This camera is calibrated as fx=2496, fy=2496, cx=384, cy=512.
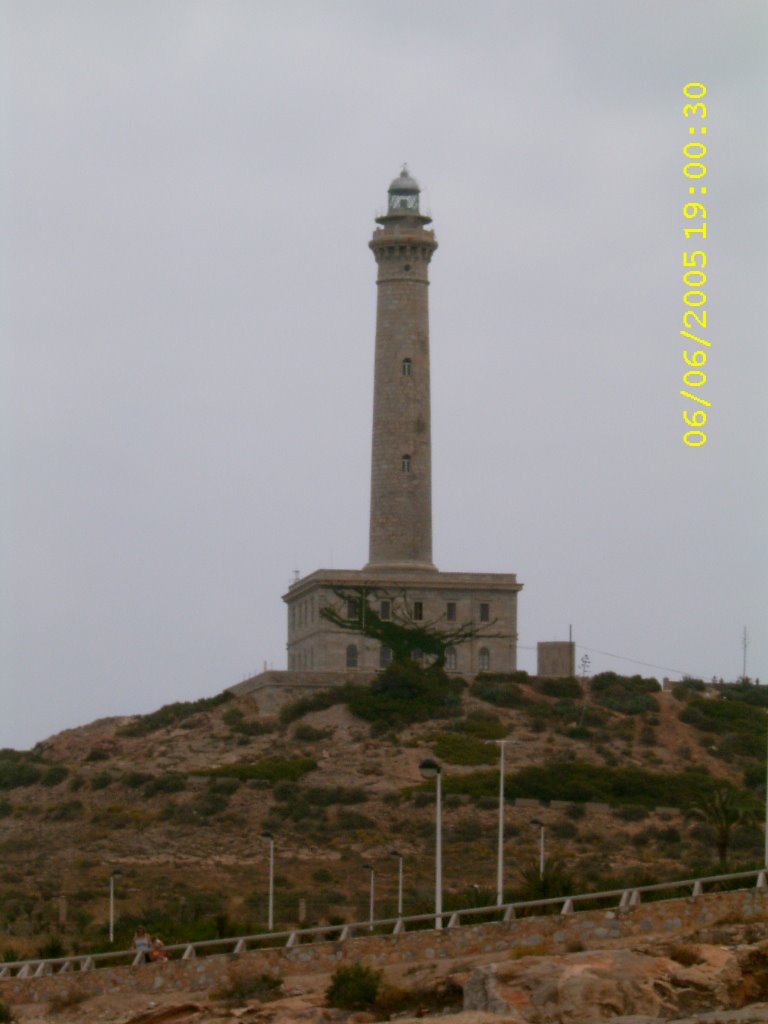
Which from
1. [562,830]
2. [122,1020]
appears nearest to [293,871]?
[562,830]

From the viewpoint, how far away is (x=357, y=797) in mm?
72375

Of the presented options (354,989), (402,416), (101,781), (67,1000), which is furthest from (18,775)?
(354,989)

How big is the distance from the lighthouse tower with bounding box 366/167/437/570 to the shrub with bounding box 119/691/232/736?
25.4 ft

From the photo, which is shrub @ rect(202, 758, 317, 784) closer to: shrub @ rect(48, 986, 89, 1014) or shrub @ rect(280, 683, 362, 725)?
shrub @ rect(280, 683, 362, 725)

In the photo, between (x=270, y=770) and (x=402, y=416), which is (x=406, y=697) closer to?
(x=270, y=770)

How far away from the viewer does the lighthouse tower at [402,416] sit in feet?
272

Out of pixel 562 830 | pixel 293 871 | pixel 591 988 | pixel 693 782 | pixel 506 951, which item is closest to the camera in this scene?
pixel 591 988

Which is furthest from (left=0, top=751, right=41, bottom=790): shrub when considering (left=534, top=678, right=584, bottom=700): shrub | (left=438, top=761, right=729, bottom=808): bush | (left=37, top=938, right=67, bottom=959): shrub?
(left=37, top=938, right=67, bottom=959): shrub

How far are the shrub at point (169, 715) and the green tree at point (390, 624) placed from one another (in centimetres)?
573

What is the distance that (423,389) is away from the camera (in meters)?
83.4

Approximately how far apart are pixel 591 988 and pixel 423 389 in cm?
5738

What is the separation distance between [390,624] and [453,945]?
5172 centimetres

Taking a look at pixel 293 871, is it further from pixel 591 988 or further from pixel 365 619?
pixel 591 988

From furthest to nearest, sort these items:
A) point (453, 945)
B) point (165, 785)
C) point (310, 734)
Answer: point (310, 734), point (165, 785), point (453, 945)
